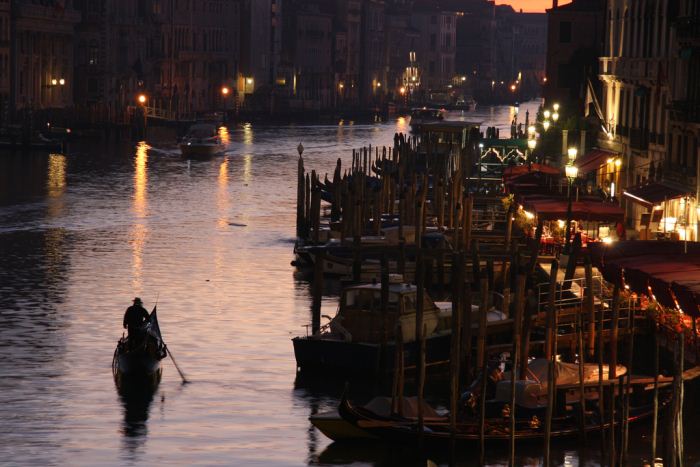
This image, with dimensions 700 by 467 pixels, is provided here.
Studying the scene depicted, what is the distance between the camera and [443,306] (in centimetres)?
3878

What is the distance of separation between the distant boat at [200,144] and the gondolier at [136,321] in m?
75.3

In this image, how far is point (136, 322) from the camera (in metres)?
37.2

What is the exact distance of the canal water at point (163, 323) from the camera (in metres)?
31.9

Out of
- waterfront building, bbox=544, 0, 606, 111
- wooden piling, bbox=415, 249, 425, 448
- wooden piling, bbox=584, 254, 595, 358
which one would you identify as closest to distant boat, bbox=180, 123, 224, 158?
waterfront building, bbox=544, 0, 606, 111

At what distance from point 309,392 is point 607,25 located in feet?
111

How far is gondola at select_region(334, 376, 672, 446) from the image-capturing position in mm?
30109

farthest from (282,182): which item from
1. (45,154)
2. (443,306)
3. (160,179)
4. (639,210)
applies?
(443,306)

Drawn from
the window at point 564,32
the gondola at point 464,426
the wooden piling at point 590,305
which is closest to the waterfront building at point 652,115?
the wooden piling at point 590,305

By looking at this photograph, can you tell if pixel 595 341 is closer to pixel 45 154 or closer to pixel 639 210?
pixel 639 210

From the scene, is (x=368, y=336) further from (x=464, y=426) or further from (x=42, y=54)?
(x=42, y=54)

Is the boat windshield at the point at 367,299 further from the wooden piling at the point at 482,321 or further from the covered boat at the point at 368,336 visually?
the wooden piling at the point at 482,321

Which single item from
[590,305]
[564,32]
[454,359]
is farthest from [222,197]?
[454,359]

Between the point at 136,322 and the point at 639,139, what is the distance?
24.2 metres

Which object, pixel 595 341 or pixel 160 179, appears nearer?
pixel 595 341
